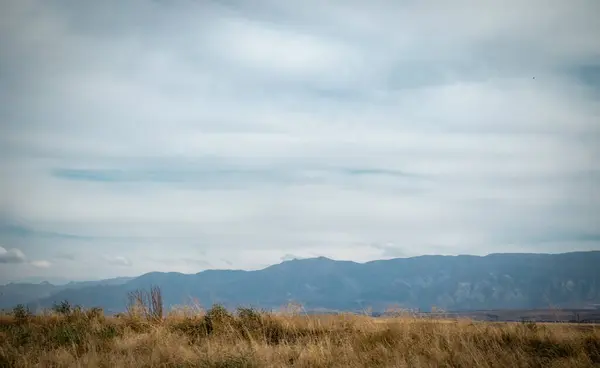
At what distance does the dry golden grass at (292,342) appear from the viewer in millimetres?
12430

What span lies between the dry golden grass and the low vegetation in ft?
0.09

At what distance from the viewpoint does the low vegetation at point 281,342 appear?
12.5 m

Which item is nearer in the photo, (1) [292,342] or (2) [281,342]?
(2) [281,342]

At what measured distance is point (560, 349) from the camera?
13.4 m

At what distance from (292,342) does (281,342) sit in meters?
0.50

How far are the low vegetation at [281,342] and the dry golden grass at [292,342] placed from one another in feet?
0.09

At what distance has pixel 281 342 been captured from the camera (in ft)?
51.9

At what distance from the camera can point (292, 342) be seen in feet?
53.2

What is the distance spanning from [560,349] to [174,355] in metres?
9.04

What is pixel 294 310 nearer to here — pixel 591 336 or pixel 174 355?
pixel 174 355

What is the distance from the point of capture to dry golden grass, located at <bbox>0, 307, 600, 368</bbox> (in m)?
12.4

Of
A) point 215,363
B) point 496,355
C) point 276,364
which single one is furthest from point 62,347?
point 496,355

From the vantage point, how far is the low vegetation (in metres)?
12.5

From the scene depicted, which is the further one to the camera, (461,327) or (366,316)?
(366,316)
